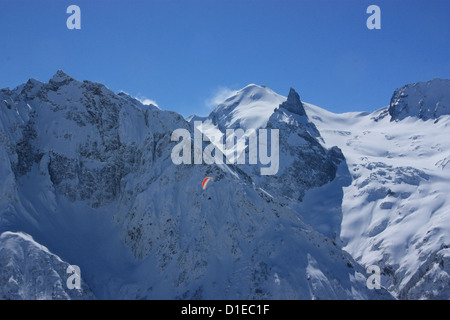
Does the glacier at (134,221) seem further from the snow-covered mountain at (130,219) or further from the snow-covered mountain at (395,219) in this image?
the snow-covered mountain at (395,219)

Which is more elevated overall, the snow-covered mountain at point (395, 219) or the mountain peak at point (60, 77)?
the mountain peak at point (60, 77)

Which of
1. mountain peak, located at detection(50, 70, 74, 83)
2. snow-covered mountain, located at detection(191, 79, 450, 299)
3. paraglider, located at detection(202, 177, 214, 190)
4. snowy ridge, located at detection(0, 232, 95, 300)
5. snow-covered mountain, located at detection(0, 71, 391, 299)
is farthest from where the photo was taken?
snow-covered mountain, located at detection(191, 79, 450, 299)

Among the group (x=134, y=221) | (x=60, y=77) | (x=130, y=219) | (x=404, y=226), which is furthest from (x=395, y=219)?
(x=60, y=77)

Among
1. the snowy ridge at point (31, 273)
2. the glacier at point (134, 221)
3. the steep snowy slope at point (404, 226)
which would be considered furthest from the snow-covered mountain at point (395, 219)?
the snowy ridge at point (31, 273)

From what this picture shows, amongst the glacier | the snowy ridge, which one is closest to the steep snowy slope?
the glacier

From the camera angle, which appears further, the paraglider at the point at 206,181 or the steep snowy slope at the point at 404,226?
the steep snowy slope at the point at 404,226

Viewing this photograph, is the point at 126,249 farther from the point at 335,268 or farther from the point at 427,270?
the point at 427,270

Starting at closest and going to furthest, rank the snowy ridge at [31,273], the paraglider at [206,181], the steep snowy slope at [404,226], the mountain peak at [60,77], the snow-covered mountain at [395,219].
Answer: the snowy ridge at [31,273] < the paraglider at [206,181] < the mountain peak at [60,77] < the steep snowy slope at [404,226] < the snow-covered mountain at [395,219]

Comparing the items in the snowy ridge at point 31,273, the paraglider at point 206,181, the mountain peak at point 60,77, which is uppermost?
the mountain peak at point 60,77

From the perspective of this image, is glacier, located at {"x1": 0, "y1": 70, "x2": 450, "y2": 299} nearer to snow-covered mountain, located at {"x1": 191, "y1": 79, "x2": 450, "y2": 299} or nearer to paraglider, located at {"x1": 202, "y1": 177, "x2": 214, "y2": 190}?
paraglider, located at {"x1": 202, "y1": 177, "x2": 214, "y2": 190}

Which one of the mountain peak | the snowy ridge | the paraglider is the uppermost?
the mountain peak
